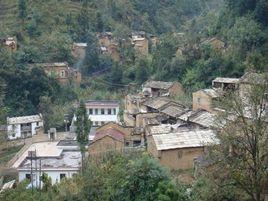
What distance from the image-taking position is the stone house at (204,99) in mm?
25078

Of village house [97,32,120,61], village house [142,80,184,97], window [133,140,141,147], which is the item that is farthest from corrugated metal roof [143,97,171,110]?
village house [97,32,120,61]

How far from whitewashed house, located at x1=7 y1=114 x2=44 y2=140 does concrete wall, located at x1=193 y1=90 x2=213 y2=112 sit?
1170 centimetres

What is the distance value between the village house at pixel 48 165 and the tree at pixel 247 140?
11550 mm

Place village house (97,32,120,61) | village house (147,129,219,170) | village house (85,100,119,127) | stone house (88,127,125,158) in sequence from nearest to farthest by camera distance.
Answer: village house (147,129,219,170), stone house (88,127,125,158), village house (85,100,119,127), village house (97,32,120,61)

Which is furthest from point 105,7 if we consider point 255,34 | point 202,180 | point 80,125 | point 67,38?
point 202,180

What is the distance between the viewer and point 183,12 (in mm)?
60000

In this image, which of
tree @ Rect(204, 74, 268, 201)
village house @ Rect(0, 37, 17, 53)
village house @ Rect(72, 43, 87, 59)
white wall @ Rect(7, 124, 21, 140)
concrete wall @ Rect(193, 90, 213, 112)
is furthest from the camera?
village house @ Rect(72, 43, 87, 59)

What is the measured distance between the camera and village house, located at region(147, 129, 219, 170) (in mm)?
19000

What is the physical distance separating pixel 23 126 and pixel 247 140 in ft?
75.7

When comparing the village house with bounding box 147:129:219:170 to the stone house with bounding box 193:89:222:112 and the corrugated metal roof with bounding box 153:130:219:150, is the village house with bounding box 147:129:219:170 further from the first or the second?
the stone house with bounding box 193:89:222:112

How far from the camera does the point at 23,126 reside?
32.4 meters

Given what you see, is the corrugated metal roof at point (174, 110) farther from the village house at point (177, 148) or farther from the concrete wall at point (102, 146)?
the village house at point (177, 148)

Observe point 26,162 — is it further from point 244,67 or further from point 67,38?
point 67,38

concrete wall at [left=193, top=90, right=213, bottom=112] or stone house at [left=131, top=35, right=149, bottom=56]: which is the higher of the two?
stone house at [left=131, top=35, right=149, bottom=56]
